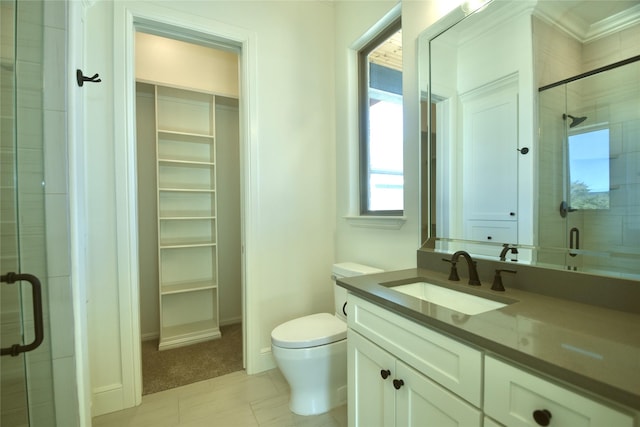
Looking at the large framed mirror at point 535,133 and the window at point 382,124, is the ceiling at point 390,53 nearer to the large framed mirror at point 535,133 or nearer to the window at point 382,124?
the window at point 382,124

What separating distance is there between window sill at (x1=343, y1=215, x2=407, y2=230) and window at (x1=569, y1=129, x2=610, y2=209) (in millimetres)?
792

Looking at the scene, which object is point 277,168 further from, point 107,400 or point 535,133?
point 107,400

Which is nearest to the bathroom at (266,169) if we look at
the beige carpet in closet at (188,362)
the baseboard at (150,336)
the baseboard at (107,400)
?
the baseboard at (107,400)

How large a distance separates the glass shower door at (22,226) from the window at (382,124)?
1749mm

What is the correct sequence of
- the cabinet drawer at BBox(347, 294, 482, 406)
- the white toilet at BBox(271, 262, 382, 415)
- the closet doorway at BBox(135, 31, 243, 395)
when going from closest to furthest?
the cabinet drawer at BBox(347, 294, 482, 406) < the white toilet at BBox(271, 262, 382, 415) < the closet doorway at BBox(135, 31, 243, 395)

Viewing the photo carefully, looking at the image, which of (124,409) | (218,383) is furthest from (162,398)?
(218,383)

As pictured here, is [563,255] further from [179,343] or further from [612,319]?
[179,343]

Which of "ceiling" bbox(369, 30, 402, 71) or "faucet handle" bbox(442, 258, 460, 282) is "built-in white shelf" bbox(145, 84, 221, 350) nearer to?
"ceiling" bbox(369, 30, 402, 71)

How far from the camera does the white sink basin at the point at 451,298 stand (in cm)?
106

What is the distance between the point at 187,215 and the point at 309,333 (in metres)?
1.75

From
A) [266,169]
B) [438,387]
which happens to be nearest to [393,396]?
[438,387]

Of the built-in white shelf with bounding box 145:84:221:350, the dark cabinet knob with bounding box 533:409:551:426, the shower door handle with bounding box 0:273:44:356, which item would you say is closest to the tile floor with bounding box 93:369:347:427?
the built-in white shelf with bounding box 145:84:221:350

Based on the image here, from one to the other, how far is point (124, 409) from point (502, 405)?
6.60 feet

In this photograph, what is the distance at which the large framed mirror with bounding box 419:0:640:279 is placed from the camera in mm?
904
